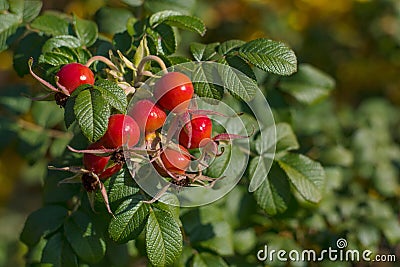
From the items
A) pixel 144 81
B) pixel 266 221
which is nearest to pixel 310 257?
pixel 266 221

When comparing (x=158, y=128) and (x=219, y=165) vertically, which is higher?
(x=158, y=128)

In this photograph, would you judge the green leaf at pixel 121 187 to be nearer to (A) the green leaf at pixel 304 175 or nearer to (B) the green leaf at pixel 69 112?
(B) the green leaf at pixel 69 112

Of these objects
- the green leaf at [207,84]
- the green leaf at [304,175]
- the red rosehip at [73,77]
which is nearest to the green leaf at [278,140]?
the green leaf at [304,175]

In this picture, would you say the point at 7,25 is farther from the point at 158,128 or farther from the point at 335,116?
the point at 335,116

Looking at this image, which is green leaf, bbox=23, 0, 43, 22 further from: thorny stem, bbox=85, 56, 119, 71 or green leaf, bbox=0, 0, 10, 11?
thorny stem, bbox=85, 56, 119, 71

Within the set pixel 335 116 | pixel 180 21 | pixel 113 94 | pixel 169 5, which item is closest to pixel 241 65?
pixel 180 21
